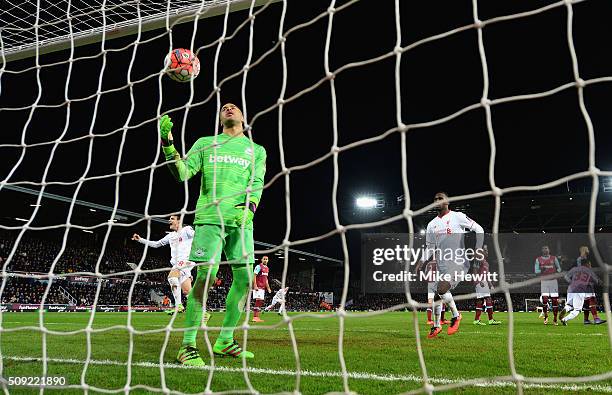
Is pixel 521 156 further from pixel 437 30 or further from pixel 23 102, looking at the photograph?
pixel 23 102

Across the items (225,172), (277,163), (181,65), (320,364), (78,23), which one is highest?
(277,163)

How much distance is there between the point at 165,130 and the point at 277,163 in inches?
966

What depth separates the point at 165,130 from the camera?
335cm

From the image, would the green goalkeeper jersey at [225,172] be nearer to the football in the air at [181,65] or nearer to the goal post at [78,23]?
the football in the air at [181,65]

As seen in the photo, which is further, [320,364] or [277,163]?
[277,163]

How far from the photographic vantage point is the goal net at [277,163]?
101 inches

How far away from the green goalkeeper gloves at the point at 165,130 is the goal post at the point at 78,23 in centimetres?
77

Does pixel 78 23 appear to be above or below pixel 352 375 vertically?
above

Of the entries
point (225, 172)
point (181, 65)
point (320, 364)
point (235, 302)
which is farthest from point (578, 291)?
→ point (181, 65)

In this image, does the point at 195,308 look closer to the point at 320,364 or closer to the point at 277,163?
the point at 320,364

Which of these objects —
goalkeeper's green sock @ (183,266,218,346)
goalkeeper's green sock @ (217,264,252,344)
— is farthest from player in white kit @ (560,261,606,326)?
goalkeeper's green sock @ (183,266,218,346)

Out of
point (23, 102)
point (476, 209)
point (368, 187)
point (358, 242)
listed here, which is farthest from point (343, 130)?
point (23, 102)

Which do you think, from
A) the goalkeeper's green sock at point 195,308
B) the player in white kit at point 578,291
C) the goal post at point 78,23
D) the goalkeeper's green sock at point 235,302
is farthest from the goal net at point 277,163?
the player in white kit at point 578,291

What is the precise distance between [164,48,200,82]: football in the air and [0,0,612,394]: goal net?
0.29 ft
